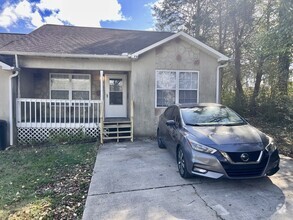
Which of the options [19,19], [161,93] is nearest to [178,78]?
[161,93]

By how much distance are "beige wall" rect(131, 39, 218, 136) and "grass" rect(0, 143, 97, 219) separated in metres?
2.61

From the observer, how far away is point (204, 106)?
6254mm

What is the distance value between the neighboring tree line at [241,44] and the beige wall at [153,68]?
349 centimetres

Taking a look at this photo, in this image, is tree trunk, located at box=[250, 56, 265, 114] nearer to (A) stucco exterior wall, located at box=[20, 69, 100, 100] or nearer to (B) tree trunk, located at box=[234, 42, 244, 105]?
(B) tree trunk, located at box=[234, 42, 244, 105]

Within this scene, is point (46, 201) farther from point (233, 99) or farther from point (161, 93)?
point (233, 99)

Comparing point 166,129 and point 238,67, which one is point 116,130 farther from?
point 238,67

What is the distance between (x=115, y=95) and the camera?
11.5 metres

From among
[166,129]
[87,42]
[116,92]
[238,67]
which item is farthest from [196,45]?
[238,67]

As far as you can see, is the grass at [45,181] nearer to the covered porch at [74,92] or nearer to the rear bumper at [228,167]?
the rear bumper at [228,167]

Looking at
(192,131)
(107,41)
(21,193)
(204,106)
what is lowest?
(21,193)

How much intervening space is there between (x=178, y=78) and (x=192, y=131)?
5147 mm

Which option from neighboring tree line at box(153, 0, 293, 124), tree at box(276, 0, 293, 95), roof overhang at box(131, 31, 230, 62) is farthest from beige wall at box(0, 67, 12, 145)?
neighboring tree line at box(153, 0, 293, 124)

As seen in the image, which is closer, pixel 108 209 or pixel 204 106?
pixel 108 209

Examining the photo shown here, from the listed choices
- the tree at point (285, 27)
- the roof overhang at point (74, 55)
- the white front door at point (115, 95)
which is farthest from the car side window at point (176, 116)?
the white front door at point (115, 95)
